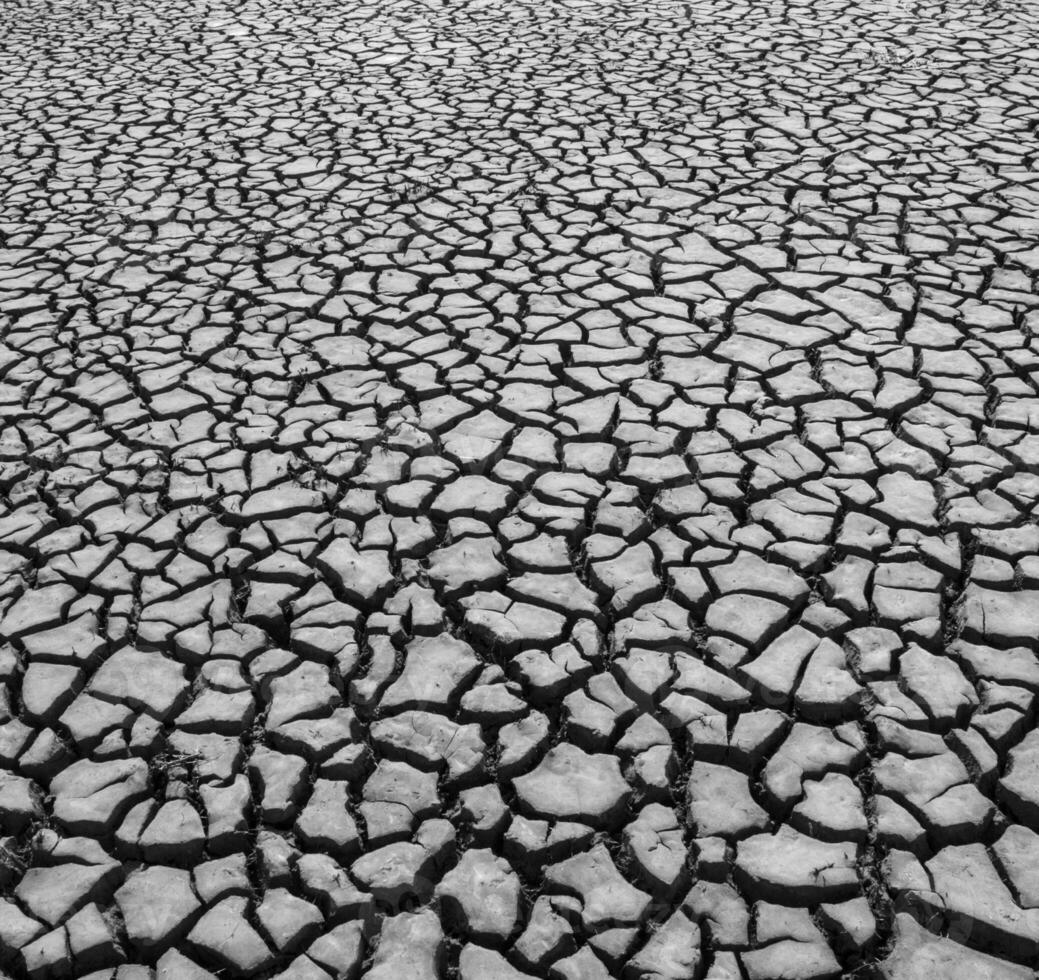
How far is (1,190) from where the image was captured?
455 centimetres

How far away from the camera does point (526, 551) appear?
2443mm

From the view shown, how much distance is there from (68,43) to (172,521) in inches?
217

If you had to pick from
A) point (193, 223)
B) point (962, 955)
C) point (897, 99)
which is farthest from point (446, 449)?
point (897, 99)

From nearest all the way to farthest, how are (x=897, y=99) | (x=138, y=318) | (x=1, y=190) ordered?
1. (x=138, y=318)
2. (x=1, y=190)
3. (x=897, y=99)

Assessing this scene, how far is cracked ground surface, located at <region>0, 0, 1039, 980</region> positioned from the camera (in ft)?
5.56

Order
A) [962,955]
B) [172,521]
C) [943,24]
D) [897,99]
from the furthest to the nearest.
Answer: [943,24]
[897,99]
[172,521]
[962,955]

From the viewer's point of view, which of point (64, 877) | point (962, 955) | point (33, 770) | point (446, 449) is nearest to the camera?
point (962, 955)

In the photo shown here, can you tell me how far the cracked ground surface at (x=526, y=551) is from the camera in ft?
5.56

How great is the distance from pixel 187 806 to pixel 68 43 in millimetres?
6417

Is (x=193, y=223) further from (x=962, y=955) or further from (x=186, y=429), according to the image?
(x=962, y=955)

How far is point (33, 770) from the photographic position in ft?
6.35

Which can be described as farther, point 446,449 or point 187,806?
point 446,449

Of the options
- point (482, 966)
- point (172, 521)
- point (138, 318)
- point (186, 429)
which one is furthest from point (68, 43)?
point (482, 966)

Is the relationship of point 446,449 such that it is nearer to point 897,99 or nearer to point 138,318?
point 138,318
